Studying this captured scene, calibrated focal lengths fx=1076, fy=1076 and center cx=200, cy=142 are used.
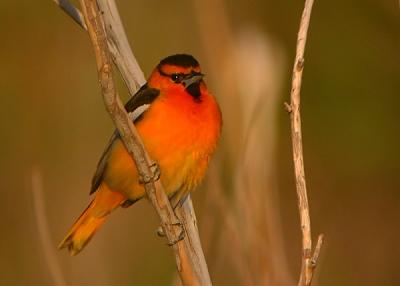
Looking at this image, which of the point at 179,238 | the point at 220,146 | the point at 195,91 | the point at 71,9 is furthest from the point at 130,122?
the point at 220,146

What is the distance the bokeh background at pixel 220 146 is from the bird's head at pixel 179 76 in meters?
0.56

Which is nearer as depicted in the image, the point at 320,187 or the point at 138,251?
the point at 138,251

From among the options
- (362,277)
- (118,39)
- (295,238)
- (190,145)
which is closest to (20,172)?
(295,238)

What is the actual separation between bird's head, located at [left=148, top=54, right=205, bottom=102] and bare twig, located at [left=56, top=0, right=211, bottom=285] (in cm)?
32

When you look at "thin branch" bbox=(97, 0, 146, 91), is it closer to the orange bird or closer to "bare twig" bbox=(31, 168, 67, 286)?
the orange bird

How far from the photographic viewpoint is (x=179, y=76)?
3.29 m

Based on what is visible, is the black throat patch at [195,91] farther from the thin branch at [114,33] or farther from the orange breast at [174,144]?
the thin branch at [114,33]

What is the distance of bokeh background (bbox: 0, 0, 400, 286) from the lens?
4805mm

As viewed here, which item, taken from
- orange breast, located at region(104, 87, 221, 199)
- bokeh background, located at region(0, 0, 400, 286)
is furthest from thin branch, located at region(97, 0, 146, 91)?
bokeh background, located at region(0, 0, 400, 286)

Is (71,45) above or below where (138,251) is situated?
above

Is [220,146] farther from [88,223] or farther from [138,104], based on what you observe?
[138,104]

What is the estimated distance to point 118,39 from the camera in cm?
274

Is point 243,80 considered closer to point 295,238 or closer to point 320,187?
point 295,238

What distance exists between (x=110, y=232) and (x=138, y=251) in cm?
30
